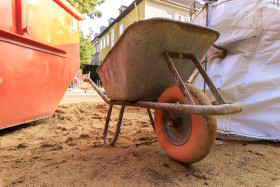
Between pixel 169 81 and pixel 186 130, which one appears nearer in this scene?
pixel 186 130

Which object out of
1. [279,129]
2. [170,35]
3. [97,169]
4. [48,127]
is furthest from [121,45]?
[48,127]

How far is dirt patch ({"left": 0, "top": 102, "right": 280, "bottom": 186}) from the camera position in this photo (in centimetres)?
119

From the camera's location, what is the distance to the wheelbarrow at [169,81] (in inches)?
45.1

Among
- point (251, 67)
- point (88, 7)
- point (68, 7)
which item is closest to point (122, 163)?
point (251, 67)

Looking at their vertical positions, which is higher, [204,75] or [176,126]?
[204,75]

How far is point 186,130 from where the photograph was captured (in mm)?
1419

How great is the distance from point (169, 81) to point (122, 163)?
837 mm

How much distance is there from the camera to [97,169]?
53.2 inches

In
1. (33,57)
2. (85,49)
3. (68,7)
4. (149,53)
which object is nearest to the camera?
(149,53)

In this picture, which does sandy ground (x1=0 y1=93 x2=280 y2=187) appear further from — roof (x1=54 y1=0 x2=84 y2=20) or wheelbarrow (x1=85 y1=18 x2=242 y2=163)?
roof (x1=54 y1=0 x2=84 y2=20)

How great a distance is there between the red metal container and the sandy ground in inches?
18.7

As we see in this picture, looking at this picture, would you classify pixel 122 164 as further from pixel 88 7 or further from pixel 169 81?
pixel 88 7

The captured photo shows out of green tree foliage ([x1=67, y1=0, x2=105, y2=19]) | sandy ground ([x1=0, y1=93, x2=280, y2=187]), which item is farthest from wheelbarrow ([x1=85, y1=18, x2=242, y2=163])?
green tree foliage ([x1=67, y1=0, x2=105, y2=19])

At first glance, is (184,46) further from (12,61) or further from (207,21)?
(12,61)
